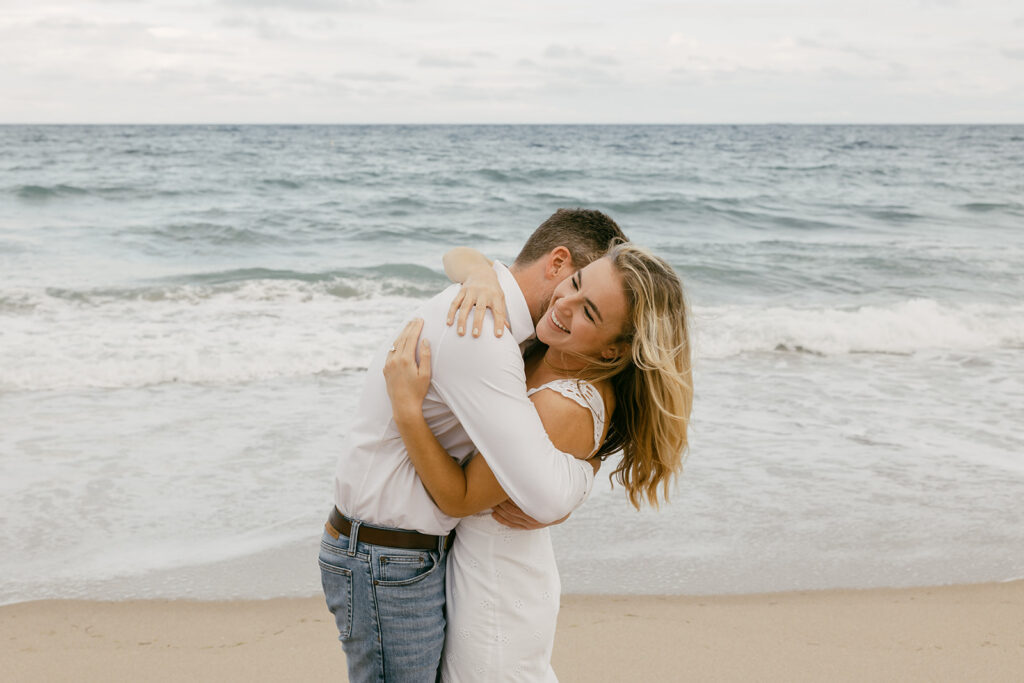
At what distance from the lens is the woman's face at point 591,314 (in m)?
2.20

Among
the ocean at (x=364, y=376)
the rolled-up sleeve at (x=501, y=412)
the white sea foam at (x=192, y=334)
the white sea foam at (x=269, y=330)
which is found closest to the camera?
the rolled-up sleeve at (x=501, y=412)

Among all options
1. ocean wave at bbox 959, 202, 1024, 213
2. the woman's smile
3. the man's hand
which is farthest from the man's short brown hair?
ocean wave at bbox 959, 202, 1024, 213

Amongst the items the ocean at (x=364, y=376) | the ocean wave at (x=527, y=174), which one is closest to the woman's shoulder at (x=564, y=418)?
the ocean at (x=364, y=376)

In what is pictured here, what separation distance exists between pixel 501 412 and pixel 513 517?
350 millimetres

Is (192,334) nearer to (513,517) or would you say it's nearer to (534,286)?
(534,286)

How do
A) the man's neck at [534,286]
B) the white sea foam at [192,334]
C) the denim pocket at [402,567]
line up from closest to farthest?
the denim pocket at [402,567]
the man's neck at [534,286]
the white sea foam at [192,334]

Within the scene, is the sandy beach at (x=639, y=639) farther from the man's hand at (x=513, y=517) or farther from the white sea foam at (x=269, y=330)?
the white sea foam at (x=269, y=330)

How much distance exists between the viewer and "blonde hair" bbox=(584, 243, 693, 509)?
2.18 meters

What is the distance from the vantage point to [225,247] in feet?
51.2

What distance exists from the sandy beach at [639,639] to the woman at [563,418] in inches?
59.3

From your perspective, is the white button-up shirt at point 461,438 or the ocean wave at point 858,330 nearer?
the white button-up shirt at point 461,438

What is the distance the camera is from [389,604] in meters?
2.18

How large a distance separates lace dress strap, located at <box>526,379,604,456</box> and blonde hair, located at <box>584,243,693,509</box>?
45 mm

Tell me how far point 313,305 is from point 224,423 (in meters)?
4.90
